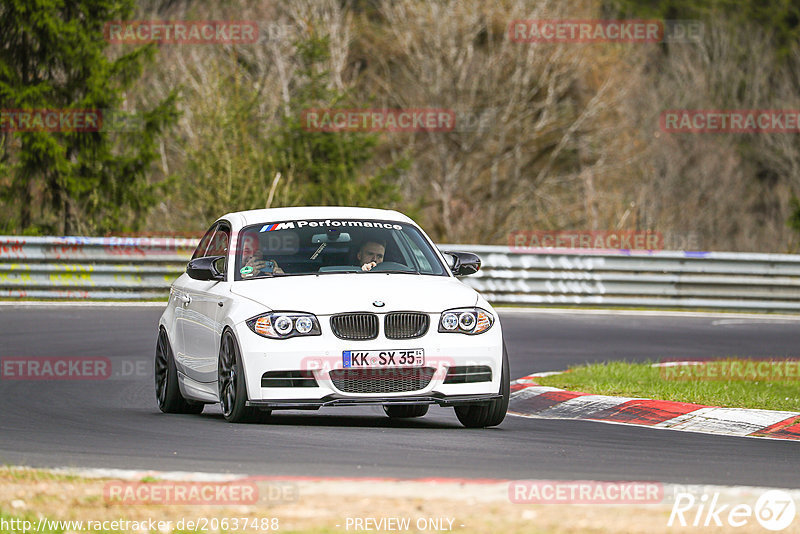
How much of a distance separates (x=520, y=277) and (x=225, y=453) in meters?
15.8

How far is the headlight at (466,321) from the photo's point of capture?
9719mm

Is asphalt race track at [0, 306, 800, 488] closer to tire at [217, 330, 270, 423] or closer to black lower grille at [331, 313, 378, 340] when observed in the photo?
tire at [217, 330, 270, 423]

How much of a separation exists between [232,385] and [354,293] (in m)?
1.06

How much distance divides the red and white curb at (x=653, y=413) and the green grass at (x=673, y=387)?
0.27 m

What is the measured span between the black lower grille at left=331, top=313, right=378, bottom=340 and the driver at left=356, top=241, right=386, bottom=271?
1038 millimetres

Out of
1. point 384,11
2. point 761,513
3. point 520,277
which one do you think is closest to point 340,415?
point 761,513

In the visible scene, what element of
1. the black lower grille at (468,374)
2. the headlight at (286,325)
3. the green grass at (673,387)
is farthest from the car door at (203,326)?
the green grass at (673,387)

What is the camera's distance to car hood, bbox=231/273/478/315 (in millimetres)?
9578

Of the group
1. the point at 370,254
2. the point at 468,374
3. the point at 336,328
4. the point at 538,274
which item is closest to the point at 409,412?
the point at 370,254

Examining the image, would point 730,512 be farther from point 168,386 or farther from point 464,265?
point 168,386

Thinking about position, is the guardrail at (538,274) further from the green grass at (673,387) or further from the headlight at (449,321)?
the headlight at (449,321)

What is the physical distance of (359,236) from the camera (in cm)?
1082

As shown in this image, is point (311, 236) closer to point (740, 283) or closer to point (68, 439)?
point (68, 439)

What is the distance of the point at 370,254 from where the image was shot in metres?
10.7
